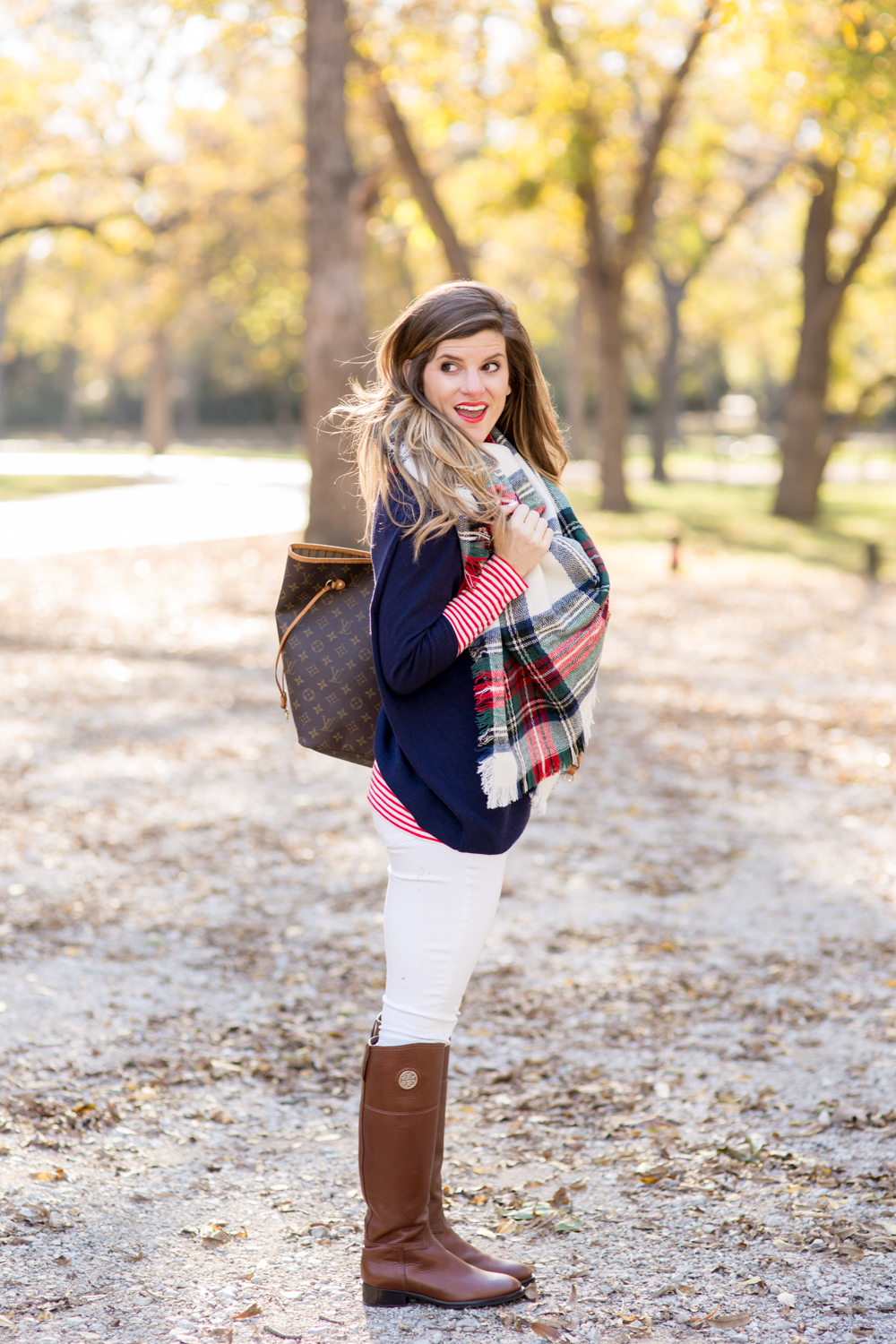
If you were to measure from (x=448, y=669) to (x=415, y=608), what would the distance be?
155mm

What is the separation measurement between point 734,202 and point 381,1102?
3138 centimetres

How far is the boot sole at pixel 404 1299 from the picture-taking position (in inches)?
103

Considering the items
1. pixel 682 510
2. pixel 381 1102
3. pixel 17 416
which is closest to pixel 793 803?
pixel 381 1102

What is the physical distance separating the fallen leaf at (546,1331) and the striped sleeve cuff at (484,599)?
135 centimetres

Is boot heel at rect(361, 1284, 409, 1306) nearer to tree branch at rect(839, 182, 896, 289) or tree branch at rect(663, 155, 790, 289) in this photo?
tree branch at rect(839, 182, 896, 289)

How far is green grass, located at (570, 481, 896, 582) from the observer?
18.5 m

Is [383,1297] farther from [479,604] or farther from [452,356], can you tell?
[452,356]

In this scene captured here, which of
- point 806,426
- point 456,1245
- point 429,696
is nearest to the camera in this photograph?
point 429,696

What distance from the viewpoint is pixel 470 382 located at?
7.89 ft

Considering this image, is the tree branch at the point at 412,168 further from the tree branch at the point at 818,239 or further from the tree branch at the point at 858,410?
the tree branch at the point at 858,410

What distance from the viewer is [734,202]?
101 ft

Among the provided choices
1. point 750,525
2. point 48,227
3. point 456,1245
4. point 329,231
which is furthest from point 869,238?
point 456,1245

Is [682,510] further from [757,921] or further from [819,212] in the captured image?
[757,921]

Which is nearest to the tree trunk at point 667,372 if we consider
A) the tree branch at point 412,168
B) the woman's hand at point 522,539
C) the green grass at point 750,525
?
the green grass at point 750,525
